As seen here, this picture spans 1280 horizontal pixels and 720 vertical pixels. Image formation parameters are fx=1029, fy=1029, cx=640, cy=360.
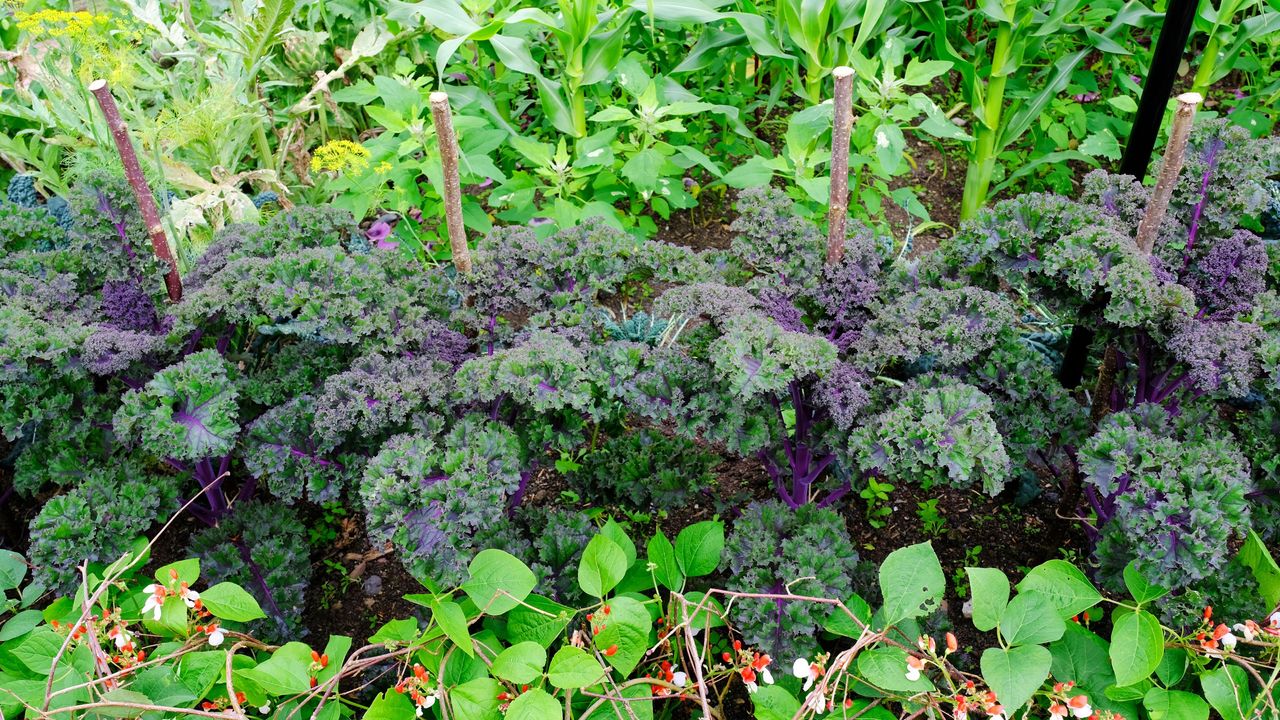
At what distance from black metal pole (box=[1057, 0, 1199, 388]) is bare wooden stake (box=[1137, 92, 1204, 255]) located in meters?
0.31

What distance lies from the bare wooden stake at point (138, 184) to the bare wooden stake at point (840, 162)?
175cm

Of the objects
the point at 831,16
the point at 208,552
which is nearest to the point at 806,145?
the point at 831,16

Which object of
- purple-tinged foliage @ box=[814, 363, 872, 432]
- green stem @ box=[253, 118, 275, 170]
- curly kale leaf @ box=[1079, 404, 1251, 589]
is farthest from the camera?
green stem @ box=[253, 118, 275, 170]

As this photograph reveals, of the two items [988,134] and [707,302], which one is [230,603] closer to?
[707,302]

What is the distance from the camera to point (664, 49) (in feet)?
15.9

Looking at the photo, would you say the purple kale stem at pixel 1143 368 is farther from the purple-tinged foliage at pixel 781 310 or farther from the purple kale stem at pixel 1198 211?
the purple-tinged foliage at pixel 781 310

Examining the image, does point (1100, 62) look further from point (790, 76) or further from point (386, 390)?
point (386, 390)

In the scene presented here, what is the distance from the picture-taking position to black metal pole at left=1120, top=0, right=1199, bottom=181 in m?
2.74

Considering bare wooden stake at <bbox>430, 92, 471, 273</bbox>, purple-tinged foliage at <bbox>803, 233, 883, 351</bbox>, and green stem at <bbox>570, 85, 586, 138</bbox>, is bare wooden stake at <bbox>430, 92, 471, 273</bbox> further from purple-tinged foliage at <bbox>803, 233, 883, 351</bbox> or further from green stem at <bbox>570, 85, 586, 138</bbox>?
green stem at <bbox>570, 85, 586, 138</bbox>

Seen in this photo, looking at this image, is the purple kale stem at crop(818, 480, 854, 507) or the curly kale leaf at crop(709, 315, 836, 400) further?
the purple kale stem at crop(818, 480, 854, 507)

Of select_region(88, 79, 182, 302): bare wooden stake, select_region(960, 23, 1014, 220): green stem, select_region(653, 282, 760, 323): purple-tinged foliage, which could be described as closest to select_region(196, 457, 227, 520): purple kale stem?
select_region(88, 79, 182, 302): bare wooden stake

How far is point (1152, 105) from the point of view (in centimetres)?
285

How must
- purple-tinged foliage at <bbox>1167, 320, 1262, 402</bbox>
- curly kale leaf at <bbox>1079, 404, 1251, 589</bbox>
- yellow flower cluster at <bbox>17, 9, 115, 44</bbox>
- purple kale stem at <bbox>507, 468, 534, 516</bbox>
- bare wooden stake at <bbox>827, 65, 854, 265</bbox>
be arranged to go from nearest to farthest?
1. curly kale leaf at <bbox>1079, 404, 1251, 589</bbox>
2. purple-tinged foliage at <bbox>1167, 320, 1262, 402</bbox>
3. bare wooden stake at <bbox>827, 65, 854, 265</bbox>
4. purple kale stem at <bbox>507, 468, 534, 516</bbox>
5. yellow flower cluster at <bbox>17, 9, 115, 44</bbox>

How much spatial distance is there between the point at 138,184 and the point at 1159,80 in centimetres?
273
